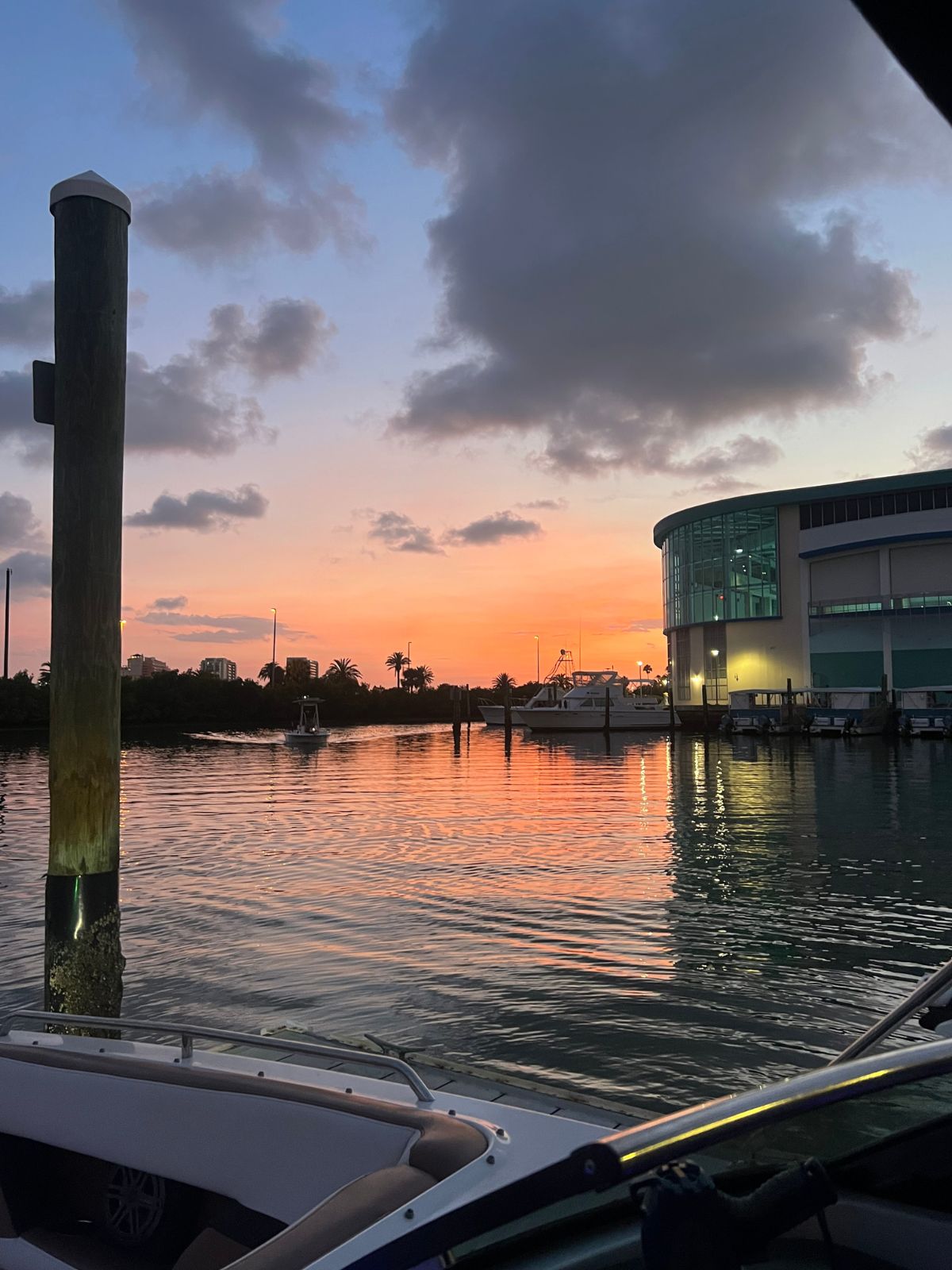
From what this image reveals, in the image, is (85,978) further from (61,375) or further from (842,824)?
(842,824)

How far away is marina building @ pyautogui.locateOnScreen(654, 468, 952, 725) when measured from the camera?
201 feet

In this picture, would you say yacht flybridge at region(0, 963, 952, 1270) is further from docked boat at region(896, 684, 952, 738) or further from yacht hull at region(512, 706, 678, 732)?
yacht hull at region(512, 706, 678, 732)

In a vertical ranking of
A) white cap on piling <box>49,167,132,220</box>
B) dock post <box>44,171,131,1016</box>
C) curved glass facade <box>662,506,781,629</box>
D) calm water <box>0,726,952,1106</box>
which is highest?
curved glass facade <box>662,506,781,629</box>

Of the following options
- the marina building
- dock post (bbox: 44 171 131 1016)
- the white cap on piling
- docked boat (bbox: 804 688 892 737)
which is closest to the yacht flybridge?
dock post (bbox: 44 171 131 1016)

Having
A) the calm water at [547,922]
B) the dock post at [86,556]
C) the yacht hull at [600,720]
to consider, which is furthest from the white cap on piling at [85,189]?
the yacht hull at [600,720]

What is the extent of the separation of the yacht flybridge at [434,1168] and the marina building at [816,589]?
207 ft

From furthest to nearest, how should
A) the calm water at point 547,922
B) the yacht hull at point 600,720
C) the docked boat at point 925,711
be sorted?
the yacht hull at point 600,720 → the docked boat at point 925,711 → the calm water at point 547,922

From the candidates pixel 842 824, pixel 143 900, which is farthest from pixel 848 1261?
pixel 842 824

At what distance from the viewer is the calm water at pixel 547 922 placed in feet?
23.0

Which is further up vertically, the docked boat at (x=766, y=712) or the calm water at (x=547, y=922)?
the docked boat at (x=766, y=712)

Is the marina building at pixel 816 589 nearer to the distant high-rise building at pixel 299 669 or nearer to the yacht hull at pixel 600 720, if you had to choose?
the yacht hull at pixel 600 720

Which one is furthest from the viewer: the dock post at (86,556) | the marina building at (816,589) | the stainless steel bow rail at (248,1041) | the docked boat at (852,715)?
the marina building at (816,589)

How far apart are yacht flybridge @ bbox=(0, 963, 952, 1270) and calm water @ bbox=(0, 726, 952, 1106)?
3333 mm

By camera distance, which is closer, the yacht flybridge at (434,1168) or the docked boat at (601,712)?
the yacht flybridge at (434,1168)
